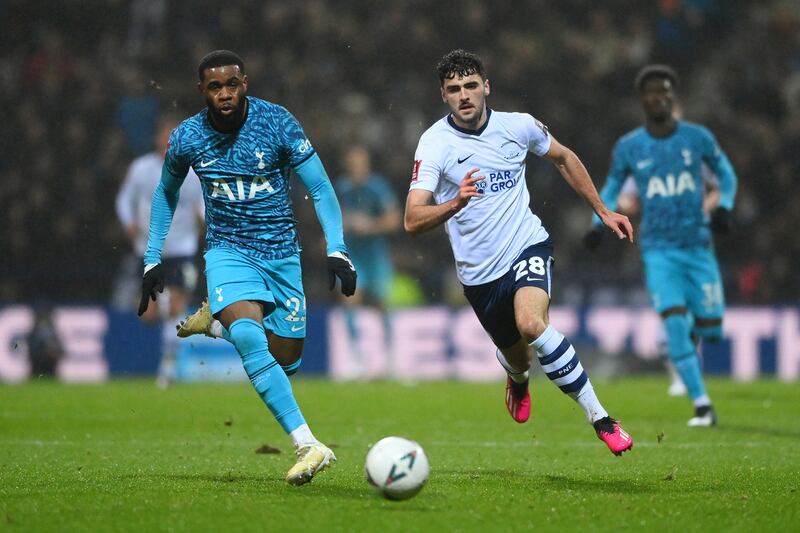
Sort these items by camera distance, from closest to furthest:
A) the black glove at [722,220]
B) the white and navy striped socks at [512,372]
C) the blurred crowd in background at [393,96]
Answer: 1. the white and navy striped socks at [512,372]
2. the black glove at [722,220]
3. the blurred crowd in background at [393,96]

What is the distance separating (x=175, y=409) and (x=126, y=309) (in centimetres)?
440

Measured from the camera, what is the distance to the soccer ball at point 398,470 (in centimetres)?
579

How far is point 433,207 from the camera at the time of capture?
22.5ft

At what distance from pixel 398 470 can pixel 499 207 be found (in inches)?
88.9

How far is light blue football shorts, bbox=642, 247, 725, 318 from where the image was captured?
10.8 m

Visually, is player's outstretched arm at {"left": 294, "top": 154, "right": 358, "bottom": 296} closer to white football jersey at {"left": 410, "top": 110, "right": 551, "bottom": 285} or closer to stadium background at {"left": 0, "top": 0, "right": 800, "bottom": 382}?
white football jersey at {"left": 410, "top": 110, "right": 551, "bottom": 285}

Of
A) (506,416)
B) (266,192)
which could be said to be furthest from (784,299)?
(266,192)

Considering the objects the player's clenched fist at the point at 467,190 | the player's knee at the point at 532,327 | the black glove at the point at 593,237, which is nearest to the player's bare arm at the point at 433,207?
the player's clenched fist at the point at 467,190

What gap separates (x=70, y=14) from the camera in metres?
19.4

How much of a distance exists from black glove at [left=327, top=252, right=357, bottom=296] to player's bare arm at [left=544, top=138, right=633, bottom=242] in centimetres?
151

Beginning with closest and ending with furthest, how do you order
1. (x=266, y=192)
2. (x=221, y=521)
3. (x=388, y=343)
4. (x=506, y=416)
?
(x=221, y=521) < (x=266, y=192) < (x=506, y=416) < (x=388, y=343)

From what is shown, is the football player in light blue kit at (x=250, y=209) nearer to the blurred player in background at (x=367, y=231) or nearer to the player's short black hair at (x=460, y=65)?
the player's short black hair at (x=460, y=65)

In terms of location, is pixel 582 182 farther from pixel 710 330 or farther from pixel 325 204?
pixel 710 330

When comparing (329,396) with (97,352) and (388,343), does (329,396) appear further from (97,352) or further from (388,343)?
(97,352)
